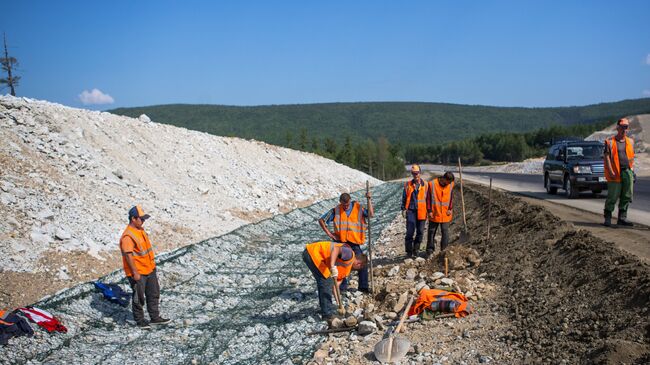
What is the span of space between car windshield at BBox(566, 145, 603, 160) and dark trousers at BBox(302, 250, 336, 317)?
12.2m

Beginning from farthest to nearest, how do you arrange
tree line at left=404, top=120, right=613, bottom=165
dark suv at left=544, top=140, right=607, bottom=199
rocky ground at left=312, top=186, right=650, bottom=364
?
tree line at left=404, top=120, right=613, bottom=165, dark suv at left=544, top=140, right=607, bottom=199, rocky ground at left=312, top=186, right=650, bottom=364

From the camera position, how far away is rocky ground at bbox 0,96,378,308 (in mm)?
10391

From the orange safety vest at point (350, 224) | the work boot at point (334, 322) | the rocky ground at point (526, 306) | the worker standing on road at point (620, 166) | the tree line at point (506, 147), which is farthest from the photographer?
the tree line at point (506, 147)

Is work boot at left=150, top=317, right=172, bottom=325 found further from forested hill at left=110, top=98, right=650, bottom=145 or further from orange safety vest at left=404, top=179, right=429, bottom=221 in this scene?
forested hill at left=110, top=98, right=650, bottom=145

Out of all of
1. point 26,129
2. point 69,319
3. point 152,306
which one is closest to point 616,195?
point 152,306

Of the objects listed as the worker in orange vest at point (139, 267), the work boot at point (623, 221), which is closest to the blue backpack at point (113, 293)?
the worker in orange vest at point (139, 267)

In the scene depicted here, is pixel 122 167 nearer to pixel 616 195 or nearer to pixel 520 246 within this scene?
pixel 520 246

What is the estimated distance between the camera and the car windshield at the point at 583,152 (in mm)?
16547

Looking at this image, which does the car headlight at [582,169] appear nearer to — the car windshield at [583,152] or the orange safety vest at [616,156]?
the car windshield at [583,152]

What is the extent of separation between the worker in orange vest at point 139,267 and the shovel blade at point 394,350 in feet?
12.0

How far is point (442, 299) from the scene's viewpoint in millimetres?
7281

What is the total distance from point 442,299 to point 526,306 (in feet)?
3.59

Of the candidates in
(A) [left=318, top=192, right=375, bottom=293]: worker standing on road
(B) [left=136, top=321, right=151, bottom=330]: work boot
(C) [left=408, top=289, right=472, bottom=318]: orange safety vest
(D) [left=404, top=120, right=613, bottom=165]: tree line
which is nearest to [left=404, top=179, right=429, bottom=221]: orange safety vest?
(A) [left=318, top=192, right=375, bottom=293]: worker standing on road

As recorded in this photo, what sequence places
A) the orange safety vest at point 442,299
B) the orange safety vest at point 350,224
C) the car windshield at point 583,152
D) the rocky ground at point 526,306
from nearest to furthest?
1. the rocky ground at point 526,306
2. the orange safety vest at point 442,299
3. the orange safety vest at point 350,224
4. the car windshield at point 583,152
